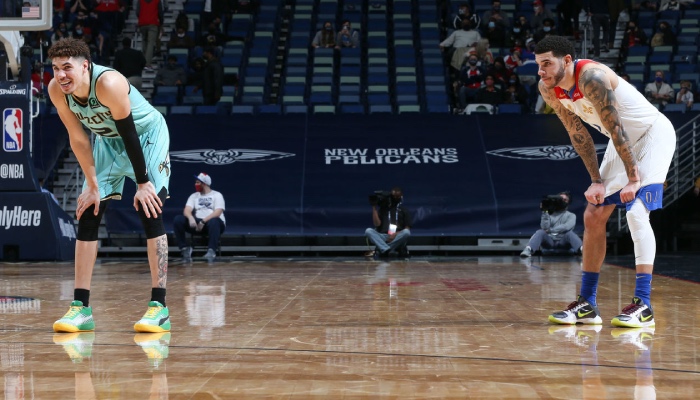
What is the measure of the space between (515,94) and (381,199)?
4246 mm

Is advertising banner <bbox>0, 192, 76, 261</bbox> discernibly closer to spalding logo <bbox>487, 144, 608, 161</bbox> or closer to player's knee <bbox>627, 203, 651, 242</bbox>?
spalding logo <bbox>487, 144, 608, 161</bbox>

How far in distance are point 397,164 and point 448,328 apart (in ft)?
31.3

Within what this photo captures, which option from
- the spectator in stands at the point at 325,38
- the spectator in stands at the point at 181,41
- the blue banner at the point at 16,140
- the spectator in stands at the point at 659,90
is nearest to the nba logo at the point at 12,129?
the blue banner at the point at 16,140

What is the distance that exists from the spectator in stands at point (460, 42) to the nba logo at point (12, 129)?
818 centimetres

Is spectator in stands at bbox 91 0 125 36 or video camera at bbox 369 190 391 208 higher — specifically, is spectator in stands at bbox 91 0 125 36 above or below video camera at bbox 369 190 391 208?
above

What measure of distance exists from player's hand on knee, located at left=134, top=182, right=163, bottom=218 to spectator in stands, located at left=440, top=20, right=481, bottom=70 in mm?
13021

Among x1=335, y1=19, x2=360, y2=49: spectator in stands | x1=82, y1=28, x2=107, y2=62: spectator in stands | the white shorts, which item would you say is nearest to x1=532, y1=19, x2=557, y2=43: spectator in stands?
x1=335, y1=19, x2=360, y2=49: spectator in stands

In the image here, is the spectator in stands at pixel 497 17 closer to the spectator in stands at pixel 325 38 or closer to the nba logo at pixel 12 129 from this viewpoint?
the spectator in stands at pixel 325 38

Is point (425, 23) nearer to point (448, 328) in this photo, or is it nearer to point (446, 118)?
point (446, 118)

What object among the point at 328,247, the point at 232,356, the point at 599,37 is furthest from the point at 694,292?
the point at 599,37

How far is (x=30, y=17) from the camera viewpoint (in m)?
10.3

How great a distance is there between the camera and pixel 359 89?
16297mm

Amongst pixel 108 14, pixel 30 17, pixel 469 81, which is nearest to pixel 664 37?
pixel 469 81

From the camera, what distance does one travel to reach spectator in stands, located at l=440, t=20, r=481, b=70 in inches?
666
